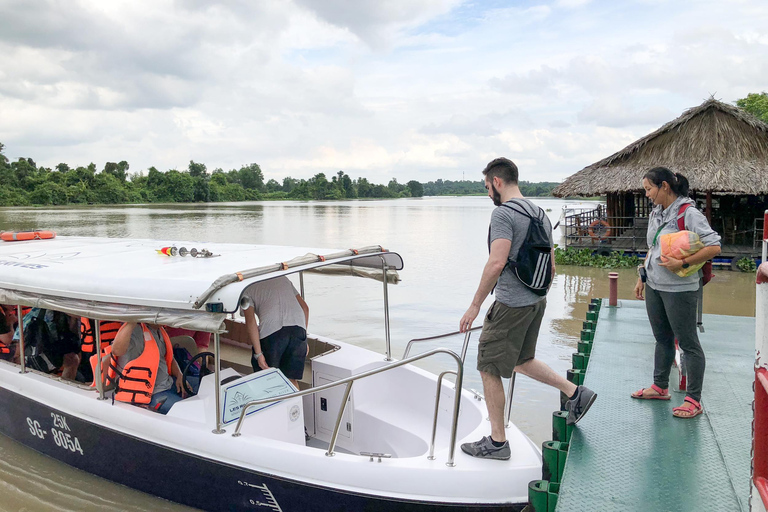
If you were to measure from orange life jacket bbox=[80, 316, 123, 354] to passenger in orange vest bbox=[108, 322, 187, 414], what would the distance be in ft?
0.72

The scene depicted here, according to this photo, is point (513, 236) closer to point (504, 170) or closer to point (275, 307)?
point (504, 170)

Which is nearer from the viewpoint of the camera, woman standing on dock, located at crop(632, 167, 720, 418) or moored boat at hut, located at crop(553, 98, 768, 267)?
woman standing on dock, located at crop(632, 167, 720, 418)

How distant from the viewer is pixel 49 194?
70312 mm

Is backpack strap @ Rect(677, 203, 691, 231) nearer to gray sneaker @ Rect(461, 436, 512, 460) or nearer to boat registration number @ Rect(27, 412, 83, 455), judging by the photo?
gray sneaker @ Rect(461, 436, 512, 460)

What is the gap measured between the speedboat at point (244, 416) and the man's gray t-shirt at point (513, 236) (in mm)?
454

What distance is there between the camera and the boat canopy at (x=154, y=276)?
12.0 ft

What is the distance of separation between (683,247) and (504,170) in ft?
3.99

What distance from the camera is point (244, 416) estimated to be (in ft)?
12.5

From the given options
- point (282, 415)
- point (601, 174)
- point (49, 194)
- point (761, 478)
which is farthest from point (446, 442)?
point (49, 194)

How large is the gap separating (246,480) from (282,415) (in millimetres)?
496

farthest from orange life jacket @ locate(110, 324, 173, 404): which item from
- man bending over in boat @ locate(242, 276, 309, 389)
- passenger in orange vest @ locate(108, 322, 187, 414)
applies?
man bending over in boat @ locate(242, 276, 309, 389)

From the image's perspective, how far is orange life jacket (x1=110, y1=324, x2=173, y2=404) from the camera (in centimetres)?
415

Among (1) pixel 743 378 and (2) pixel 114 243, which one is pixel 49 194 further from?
(1) pixel 743 378

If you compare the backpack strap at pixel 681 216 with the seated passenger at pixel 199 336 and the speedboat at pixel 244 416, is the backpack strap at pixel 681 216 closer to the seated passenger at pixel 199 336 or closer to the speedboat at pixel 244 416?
the speedboat at pixel 244 416
